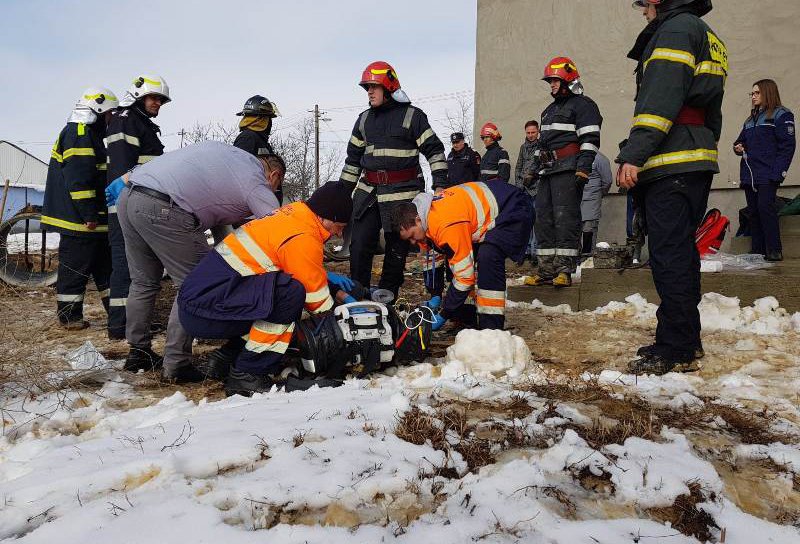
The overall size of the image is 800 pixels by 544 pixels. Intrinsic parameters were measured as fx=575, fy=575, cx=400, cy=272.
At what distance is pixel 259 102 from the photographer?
534 cm

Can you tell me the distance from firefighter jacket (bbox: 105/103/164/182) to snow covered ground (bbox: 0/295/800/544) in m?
2.48

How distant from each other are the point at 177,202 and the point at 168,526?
2.39m

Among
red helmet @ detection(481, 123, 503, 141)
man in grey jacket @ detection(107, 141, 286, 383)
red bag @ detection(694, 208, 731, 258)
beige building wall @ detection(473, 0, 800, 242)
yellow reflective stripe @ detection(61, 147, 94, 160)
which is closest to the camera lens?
man in grey jacket @ detection(107, 141, 286, 383)

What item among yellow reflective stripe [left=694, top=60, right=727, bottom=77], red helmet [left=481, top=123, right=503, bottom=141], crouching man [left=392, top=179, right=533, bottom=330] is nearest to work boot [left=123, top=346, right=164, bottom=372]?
crouching man [left=392, top=179, right=533, bottom=330]

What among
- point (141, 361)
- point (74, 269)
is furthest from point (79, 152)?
point (141, 361)

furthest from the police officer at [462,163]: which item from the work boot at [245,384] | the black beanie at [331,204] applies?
the work boot at [245,384]

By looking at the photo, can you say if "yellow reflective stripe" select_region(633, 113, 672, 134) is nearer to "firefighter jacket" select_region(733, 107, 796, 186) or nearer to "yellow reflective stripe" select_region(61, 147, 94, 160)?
"firefighter jacket" select_region(733, 107, 796, 186)

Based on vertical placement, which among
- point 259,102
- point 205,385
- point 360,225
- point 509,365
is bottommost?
point 205,385

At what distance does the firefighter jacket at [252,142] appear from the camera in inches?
210

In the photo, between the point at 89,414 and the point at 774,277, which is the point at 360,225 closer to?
the point at 89,414

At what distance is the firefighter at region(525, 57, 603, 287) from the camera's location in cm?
518

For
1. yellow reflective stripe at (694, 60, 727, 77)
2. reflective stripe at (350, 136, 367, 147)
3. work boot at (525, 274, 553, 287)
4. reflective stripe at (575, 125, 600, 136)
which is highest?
reflective stripe at (575, 125, 600, 136)

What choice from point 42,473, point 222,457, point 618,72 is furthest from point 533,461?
point 618,72

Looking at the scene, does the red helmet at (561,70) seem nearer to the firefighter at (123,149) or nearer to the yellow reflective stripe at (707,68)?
the yellow reflective stripe at (707,68)
